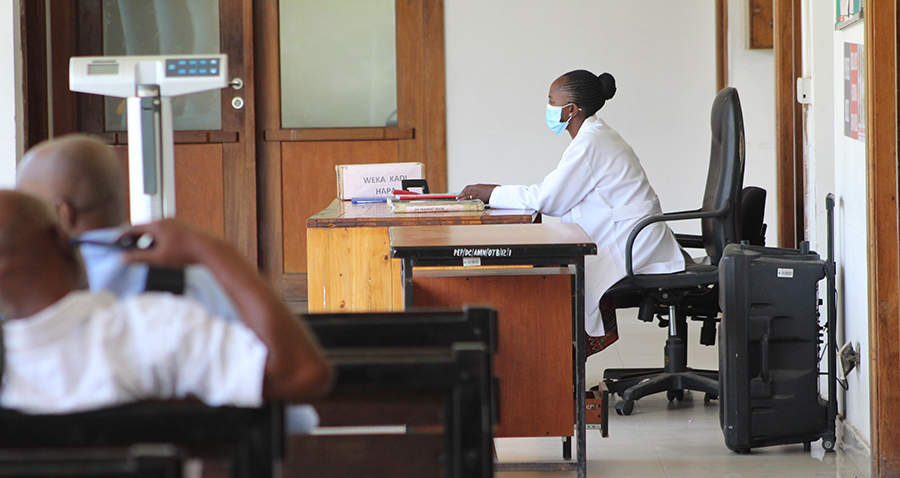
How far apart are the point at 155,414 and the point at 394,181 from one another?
285 cm

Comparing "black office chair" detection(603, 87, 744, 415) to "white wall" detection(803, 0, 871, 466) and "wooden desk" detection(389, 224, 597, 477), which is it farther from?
"wooden desk" detection(389, 224, 597, 477)

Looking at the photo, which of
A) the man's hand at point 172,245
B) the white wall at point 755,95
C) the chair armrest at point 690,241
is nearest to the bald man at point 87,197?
the man's hand at point 172,245

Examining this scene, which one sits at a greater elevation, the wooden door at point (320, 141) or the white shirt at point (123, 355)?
the wooden door at point (320, 141)

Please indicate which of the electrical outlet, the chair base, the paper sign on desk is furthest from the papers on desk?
the electrical outlet

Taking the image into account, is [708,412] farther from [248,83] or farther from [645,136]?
[248,83]

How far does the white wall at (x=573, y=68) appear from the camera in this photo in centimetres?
515

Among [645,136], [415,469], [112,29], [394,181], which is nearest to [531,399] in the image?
[415,469]

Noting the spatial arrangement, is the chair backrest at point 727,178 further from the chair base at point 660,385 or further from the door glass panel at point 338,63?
the door glass panel at point 338,63

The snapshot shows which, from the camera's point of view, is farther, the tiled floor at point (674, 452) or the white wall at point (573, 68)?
the white wall at point (573, 68)

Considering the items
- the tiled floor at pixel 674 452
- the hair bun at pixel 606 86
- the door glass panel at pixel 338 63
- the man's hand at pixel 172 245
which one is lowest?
the tiled floor at pixel 674 452

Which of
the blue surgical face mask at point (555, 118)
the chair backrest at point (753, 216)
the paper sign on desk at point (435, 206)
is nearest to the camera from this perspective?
the paper sign on desk at point (435, 206)

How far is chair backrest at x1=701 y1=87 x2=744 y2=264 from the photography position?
300 centimetres

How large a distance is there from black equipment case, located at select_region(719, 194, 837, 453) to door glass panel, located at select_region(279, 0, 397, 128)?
3.08 meters

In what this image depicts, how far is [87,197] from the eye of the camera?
112 cm
